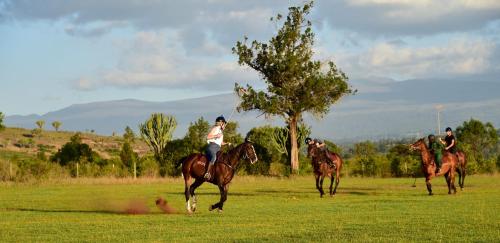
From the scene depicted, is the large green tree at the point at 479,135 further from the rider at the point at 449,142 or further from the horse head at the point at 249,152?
the horse head at the point at 249,152

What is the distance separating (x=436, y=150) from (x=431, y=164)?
27.6 inches

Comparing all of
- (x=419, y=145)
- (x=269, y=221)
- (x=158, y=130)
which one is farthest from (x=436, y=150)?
→ (x=158, y=130)

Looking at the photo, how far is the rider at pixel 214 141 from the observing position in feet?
78.2

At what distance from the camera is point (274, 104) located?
62.5 meters

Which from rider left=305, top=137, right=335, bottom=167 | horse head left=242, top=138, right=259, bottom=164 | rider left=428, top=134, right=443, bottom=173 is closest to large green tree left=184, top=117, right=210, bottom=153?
rider left=305, top=137, right=335, bottom=167

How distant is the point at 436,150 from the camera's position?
3238 centimetres

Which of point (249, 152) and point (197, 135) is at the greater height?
point (197, 135)

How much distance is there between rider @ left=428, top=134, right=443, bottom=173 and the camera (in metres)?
32.2

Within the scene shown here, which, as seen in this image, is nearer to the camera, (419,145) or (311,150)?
(419,145)

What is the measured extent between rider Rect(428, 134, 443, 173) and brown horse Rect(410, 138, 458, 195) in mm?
157

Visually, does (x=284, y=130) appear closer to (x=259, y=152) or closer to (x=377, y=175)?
(x=259, y=152)

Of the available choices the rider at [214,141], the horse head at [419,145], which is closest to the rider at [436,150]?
the horse head at [419,145]

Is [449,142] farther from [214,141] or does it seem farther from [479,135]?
[479,135]

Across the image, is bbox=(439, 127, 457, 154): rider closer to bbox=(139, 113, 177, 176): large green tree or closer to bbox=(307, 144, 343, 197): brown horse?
bbox=(307, 144, 343, 197): brown horse
